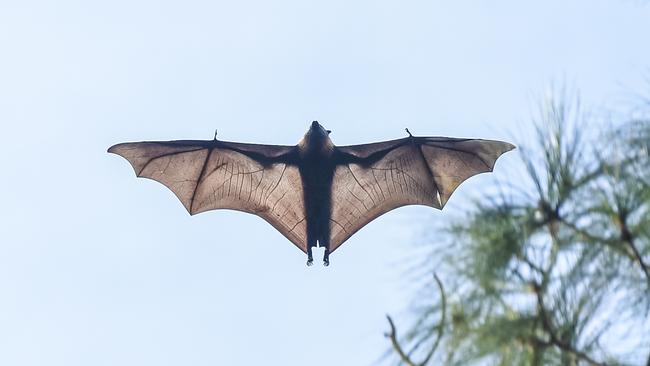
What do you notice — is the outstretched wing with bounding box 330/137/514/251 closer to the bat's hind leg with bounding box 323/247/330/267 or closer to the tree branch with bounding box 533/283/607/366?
the bat's hind leg with bounding box 323/247/330/267

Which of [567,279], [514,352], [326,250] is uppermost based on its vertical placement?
[326,250]

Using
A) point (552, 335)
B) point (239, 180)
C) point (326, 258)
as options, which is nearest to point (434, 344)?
point (552, 335)

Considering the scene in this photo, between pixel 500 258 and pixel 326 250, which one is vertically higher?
pixel 326 250

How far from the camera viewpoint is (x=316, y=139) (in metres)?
11.8

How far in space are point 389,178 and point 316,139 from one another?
1.07m

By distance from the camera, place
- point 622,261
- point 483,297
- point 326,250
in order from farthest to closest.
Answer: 1. point 326,250
2. point 483,297
3. point 622,261

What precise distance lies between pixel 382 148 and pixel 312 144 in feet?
2.98

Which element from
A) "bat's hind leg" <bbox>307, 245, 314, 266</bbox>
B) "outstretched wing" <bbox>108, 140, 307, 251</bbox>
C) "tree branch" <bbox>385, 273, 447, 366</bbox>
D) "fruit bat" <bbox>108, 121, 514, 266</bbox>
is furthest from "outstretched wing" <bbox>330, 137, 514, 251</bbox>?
"tree branch" <bbox>385, 273, 447, 366</bbox>

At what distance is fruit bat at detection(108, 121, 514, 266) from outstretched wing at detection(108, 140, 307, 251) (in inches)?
0.5

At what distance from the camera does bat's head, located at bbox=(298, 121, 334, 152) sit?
11.7 metres

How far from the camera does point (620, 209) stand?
4398 millimetres

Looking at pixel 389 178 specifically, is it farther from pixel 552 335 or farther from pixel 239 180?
pixel 552 335

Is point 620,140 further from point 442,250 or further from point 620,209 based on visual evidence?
point 442,250

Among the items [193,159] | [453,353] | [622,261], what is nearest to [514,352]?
[453,353]
